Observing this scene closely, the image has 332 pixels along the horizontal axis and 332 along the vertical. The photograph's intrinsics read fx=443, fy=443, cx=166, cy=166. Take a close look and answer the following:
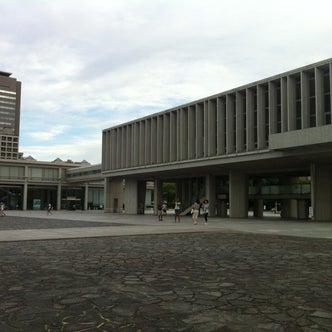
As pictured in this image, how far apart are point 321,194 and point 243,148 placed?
882cm

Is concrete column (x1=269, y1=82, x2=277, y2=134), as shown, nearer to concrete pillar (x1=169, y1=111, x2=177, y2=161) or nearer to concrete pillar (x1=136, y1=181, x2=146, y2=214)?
concrete pillar (x1=169, y1=111, x2=177, y2=161)

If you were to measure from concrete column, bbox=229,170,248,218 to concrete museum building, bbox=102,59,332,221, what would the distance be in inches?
4.3

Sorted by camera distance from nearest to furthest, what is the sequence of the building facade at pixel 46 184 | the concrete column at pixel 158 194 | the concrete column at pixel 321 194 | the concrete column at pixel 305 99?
the concrete column at pixel 305 99 < the concrete column at pixel 321 194 < the concrete column at pixel 158 194 < the building facade at pixel 46 184

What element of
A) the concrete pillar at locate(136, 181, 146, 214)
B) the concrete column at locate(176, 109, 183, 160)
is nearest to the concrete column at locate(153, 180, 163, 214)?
the concrete pillar at locate(136, 181, 146, 214)

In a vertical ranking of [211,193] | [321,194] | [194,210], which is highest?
[211,193]

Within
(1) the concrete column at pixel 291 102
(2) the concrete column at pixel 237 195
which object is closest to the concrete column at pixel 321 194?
(1) the concrete column at pixel 291 102

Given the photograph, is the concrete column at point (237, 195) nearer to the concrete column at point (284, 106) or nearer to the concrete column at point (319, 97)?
the concrete column at point (284, 106)

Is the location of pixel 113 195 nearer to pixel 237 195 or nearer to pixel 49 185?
pixel 49 185

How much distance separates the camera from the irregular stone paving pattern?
5.42 m

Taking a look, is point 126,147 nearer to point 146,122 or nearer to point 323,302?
point 146,122

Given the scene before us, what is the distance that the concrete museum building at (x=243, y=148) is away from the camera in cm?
3694

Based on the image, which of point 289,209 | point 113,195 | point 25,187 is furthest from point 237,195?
point 25,187

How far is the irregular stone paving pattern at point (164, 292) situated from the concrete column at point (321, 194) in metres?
27.6

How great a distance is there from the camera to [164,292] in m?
7.23
